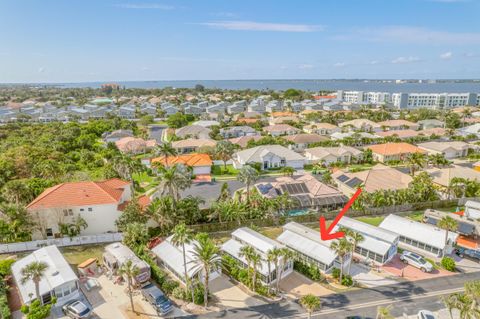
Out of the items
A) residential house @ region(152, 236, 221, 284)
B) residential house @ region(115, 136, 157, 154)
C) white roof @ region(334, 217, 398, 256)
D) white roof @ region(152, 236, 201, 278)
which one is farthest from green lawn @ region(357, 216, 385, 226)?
residential house @ region(115, 136, 157, 154)

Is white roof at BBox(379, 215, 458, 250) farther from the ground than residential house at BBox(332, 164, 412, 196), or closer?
closer

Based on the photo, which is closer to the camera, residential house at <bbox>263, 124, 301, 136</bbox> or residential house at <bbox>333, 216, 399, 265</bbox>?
residential house at <bbox>333, 216, 399, 265</bbox>

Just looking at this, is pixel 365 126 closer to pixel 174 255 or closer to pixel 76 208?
pixel 174 255

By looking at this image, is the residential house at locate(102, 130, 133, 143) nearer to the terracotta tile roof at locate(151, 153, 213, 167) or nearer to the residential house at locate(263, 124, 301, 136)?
the terracotta tile roof at locate(151, 153, 213, 167)

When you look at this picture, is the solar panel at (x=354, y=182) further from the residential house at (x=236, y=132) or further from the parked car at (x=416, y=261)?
the residential house at (x=236, y=132)

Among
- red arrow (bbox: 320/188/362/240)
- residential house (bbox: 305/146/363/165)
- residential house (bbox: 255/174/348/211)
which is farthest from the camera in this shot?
residential house (bbox: 305/146/363/165)

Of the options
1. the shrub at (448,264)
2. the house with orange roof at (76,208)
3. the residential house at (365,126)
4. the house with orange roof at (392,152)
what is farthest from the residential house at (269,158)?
the residential house at (365,126)

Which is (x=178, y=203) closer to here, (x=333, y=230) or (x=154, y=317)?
(x=154, y=317)

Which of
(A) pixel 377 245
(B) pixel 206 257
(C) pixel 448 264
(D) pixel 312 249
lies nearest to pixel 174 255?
(B) pixel 206 257
